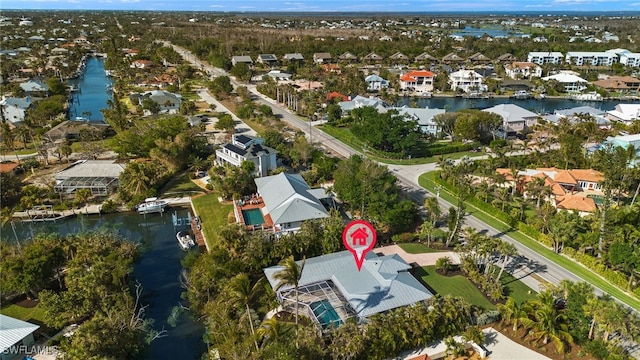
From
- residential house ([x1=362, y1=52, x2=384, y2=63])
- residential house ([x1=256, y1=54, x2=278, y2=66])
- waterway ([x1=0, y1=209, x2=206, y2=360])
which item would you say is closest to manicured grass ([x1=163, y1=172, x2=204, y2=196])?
waterway ([x1=0, y1=209, x2=206, y2=360])

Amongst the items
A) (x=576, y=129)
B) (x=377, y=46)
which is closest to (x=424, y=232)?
(x=576, y=129)

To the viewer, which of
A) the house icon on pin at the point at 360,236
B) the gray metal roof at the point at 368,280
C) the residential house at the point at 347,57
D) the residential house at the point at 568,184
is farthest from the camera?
the residential house at the point at 347,57

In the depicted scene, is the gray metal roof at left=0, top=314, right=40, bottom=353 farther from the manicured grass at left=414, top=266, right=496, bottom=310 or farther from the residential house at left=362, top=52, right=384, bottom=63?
the residential house at left=362, top=52, right=384, bottom=63

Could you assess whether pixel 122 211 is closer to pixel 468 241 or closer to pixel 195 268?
pixel 195 268

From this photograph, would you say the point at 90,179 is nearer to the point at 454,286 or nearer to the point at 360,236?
the point at 360,236

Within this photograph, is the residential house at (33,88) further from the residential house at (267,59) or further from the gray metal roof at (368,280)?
the gray metal roof at (368,280)

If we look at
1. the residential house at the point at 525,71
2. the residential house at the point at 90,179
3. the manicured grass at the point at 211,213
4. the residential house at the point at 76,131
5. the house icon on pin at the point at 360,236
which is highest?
the residential house at the point at 525,71

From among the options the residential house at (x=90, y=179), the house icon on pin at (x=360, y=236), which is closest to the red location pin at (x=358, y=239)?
the house icon on pin at (x=360, y=236)
